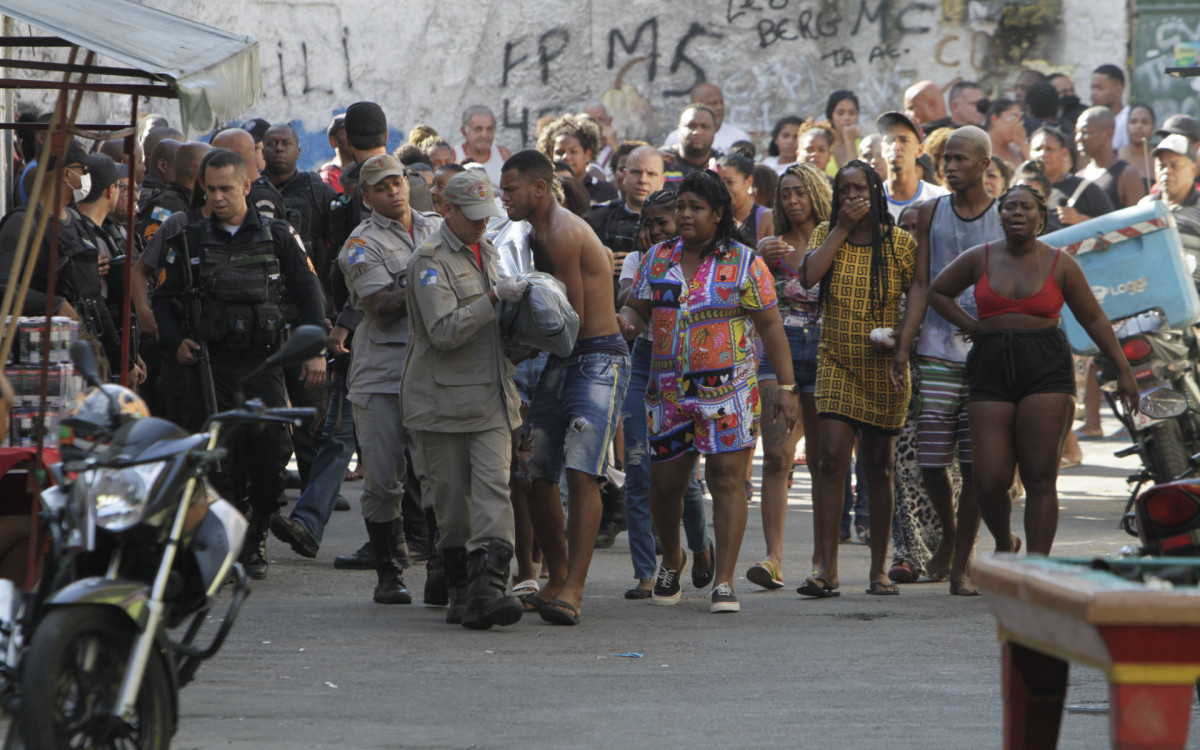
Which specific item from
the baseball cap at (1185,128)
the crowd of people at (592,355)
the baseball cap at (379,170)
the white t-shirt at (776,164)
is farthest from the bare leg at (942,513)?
the white t-shirt at (776,164)

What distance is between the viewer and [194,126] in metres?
6.04

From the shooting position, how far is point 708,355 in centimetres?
736

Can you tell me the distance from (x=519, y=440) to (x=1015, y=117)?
9.80 m

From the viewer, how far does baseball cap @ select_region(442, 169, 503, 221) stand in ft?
22.1

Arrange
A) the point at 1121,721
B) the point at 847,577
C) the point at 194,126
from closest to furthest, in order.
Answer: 1. the point at 1121,721
2. the point at 194,126
3. the point at 847,577

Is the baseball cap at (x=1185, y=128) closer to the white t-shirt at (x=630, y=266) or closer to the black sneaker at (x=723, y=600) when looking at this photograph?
the white t-shirt at (x=630, y=266)

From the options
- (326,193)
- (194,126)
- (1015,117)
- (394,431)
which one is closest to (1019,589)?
(194,126)

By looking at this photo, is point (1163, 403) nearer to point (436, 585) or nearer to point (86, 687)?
point (436, 585)

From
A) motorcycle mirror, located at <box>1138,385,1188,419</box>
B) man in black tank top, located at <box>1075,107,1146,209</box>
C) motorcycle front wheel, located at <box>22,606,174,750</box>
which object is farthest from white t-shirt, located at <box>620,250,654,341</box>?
man in black tank top, located at <box>1075,107,1146,209</box>

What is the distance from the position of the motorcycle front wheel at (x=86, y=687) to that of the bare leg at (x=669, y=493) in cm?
353

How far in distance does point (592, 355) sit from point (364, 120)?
2747 mm

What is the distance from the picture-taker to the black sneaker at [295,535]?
842cm

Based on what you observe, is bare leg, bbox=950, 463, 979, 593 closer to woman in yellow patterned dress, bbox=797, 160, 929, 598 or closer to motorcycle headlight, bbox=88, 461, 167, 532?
woman in yellow patterned dress, bbox=797, 160, 929, 598

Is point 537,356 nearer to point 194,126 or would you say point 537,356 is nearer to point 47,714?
point 194,126
